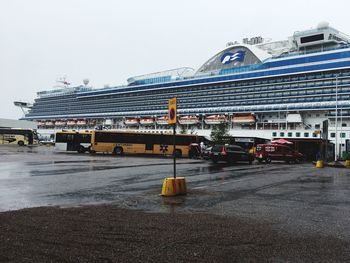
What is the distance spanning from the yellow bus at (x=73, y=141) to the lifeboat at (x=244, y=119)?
1271 inches

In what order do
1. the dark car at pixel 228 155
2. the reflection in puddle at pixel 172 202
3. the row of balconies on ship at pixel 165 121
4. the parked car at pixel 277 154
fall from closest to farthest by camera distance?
the reflection in puddle at pixel 172 202 → the dark car at pixel 228 155 → the parked car at pixel 277 154 → the row of balconies on ship at pixel 165 121

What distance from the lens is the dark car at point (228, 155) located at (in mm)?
26630

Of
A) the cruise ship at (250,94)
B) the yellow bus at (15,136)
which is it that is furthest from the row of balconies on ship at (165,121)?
the yellow bus at (15,136)

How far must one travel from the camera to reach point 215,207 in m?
7.68

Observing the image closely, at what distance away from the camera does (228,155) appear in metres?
26.8

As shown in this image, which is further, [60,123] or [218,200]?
[60,123]

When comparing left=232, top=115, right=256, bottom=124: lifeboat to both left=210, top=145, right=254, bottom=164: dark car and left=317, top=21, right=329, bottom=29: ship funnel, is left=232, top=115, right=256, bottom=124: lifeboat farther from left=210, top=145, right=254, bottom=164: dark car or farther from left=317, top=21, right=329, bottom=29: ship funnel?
left=210, top=145, right=254, bottom=164: dark car

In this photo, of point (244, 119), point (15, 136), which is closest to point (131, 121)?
point (244, 119)

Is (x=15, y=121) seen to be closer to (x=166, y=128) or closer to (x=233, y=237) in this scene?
(x=166, y=128)

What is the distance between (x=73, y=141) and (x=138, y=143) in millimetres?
8265

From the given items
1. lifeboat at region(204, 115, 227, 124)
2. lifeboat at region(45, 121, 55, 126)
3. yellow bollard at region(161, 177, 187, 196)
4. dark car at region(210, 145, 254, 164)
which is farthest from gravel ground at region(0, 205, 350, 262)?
lifeboat at region(45, 121, 55, 126)

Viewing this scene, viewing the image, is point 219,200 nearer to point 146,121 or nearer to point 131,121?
point 146,121

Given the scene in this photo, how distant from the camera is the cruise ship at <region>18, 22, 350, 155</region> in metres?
56.6

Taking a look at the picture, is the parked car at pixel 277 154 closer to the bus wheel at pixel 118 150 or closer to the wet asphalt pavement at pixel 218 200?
the bus wheel at pixel 118 150
